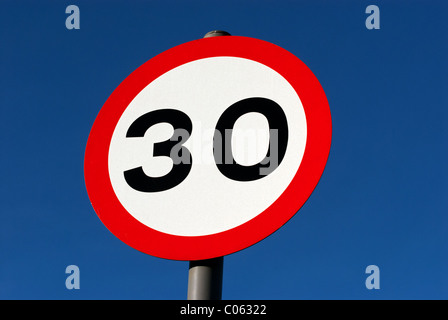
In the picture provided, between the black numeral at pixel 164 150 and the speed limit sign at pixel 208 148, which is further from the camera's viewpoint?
the black numeral at pixel 164 150

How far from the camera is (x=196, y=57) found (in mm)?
1384

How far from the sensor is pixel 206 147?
123cm

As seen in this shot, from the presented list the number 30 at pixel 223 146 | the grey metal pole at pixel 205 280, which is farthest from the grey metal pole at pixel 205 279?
the number 30 at pixel 223 146

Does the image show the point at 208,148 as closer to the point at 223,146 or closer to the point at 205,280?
the point at 223,146

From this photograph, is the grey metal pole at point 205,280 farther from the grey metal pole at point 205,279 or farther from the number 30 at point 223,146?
the number 30 at point 223,146

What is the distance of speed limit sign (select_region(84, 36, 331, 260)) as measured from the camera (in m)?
1.12

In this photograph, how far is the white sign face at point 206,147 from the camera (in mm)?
1143

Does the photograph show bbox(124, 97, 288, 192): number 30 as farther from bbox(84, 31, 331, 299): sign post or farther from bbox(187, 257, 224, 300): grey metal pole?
bbox(187, 257, 224, 300): grey metal pole

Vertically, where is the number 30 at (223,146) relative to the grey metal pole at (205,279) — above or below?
above

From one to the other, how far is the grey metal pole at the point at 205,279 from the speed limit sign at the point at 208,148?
0.9 inches

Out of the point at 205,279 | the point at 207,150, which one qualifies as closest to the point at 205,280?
the point at 205,279
